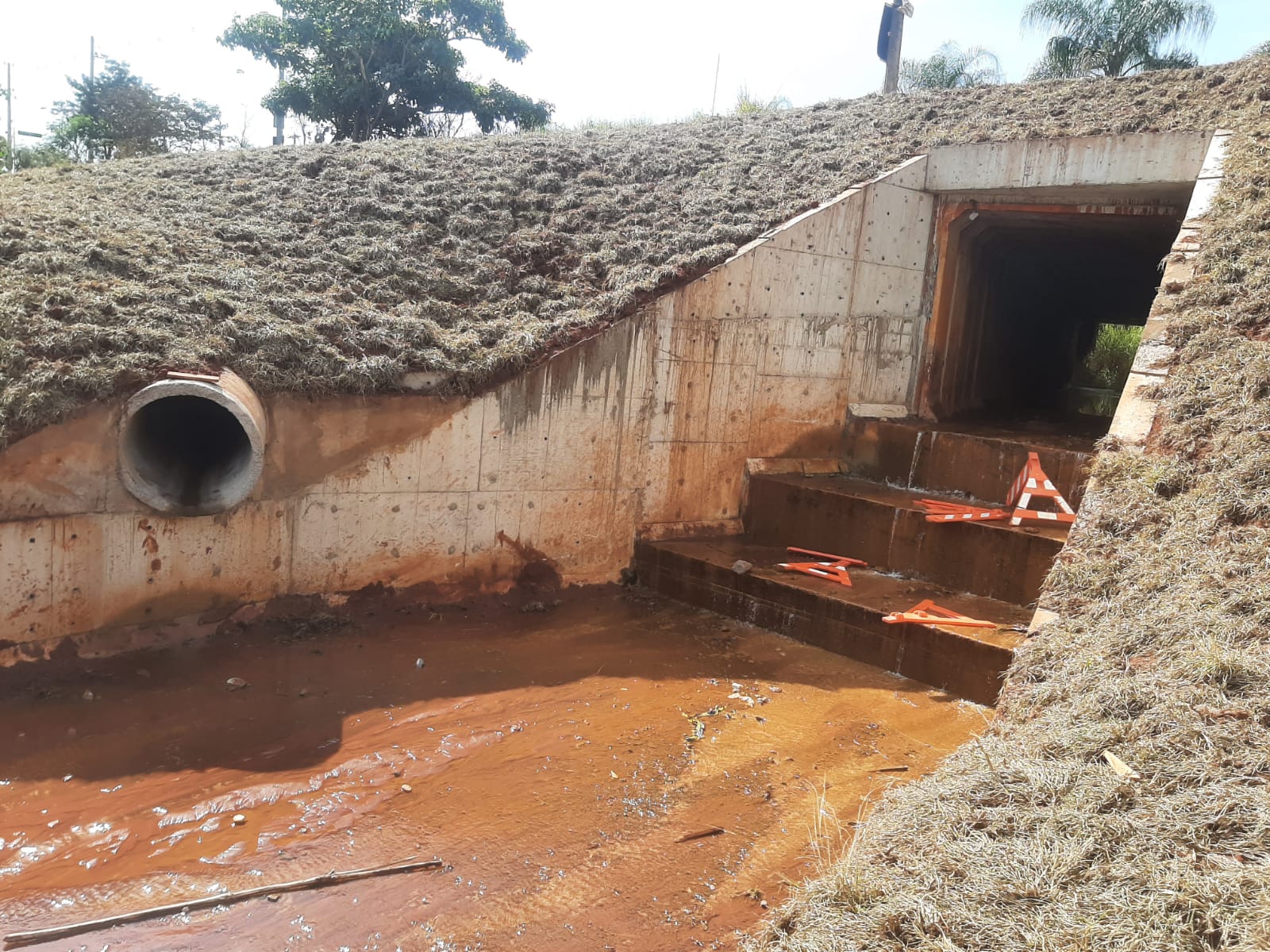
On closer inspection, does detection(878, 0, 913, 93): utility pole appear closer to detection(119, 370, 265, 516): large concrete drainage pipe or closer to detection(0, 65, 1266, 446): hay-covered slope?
detection(0, 65, 1266, 446): hay-covered slope

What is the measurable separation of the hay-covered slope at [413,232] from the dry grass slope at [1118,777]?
5160 mm

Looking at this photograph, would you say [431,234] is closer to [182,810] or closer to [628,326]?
[628,326]

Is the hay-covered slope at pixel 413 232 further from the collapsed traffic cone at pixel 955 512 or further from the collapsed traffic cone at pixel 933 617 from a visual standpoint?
the collapsed traffic cone at pixel 933 617

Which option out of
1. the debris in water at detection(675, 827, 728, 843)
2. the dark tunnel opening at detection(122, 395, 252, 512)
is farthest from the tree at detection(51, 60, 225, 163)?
the debris in water at detection(675, 827, 728, 843)

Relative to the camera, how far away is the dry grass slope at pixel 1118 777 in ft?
8.97

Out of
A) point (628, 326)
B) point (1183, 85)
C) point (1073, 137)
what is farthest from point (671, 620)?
point (1183, 85)

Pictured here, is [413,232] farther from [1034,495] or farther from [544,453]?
[1034,495]

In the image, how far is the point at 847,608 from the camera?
7.38 metres

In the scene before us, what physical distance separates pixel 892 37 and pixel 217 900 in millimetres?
18685

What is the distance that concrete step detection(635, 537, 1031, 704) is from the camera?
662 cm

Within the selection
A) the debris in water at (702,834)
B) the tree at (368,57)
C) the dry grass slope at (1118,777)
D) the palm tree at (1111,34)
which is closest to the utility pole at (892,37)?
the palm tree at (1111,34)

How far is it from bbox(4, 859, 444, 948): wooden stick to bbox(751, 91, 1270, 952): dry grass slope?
193 centimetres

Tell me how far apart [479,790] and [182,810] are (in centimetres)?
167

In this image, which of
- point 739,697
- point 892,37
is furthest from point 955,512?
point 892,37
